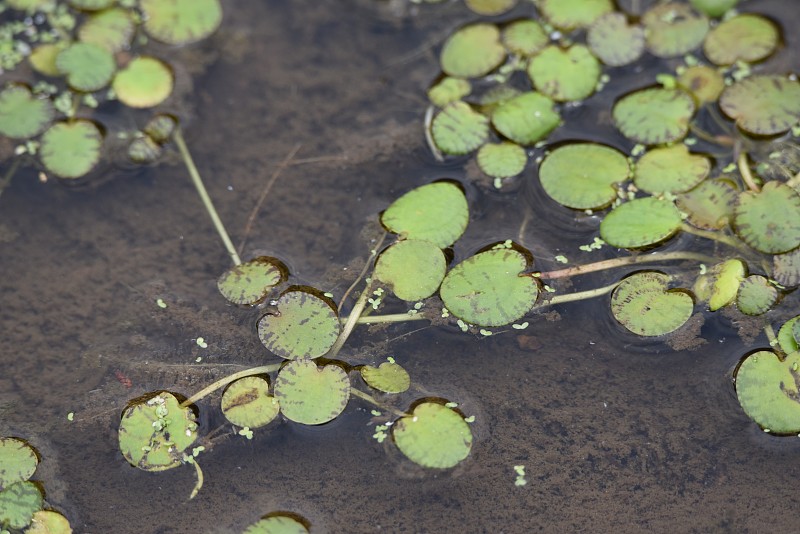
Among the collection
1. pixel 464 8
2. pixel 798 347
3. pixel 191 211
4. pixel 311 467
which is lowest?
pixel 311 467

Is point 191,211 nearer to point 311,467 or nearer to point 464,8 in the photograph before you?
point 311,467

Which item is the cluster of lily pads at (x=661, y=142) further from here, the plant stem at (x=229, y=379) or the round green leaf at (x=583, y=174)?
the plant stem at (x=229, y=379)

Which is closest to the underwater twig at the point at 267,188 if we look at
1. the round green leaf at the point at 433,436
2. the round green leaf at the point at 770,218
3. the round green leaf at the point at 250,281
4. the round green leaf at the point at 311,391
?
the round green leaf at the point at 250,281

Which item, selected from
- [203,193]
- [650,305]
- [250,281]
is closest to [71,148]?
[203,193]

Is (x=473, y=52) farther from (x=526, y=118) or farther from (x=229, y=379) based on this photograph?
(x=229, y=379)

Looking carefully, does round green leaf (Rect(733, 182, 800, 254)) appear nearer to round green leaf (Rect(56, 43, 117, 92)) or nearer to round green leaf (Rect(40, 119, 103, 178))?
round green leaf (Rect(40, 119, 103, 178))

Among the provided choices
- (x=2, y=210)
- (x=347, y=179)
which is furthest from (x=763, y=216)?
(x=2, y=210)
